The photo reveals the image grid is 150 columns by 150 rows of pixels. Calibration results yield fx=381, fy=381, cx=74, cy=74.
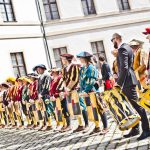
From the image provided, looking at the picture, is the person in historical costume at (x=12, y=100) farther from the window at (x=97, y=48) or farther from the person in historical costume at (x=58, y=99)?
the window at (x=97, y=48)

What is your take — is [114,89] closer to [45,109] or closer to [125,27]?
[45,109]

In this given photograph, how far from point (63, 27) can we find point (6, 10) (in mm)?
3618

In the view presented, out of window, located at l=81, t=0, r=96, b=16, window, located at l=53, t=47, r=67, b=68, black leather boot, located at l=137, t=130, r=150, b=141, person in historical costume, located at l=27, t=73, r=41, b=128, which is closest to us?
black leather boot, located at l=137, t=130, r=150, b=141

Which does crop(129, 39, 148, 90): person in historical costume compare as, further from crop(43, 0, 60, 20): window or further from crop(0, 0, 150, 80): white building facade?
crop(43, 0, 60, 20): window

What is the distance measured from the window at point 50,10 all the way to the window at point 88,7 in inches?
72.7

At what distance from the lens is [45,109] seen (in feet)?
33.0

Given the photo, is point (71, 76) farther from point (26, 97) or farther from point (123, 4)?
point (123, 4)

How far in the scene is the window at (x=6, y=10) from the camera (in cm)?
2049

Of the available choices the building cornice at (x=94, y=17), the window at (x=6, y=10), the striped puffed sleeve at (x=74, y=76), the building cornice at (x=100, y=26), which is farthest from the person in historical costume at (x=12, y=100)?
the building cornice at (x=94, y=17)

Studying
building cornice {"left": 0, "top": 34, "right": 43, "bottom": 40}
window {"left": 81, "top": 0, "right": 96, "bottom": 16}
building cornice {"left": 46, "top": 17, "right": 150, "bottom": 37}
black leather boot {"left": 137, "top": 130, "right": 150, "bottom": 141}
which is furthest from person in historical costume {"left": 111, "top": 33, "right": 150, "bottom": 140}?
window {"left": 81, "top": 0, "right": 96, "bottom": 16}

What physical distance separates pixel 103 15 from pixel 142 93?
18.2 meters

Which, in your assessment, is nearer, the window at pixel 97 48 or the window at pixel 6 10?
the window at pixel 6 10

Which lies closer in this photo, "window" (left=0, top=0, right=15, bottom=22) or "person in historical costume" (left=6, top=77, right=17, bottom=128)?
"person in historical costume" (left=6, top=77, right=17, bottom=128)

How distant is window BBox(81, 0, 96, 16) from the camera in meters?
23.4
